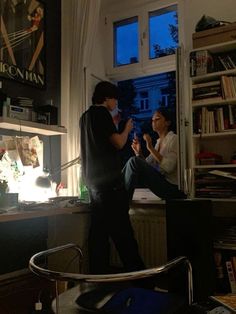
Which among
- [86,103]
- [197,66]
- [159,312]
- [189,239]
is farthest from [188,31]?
[159,312]

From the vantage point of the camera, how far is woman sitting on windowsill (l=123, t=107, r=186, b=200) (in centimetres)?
252

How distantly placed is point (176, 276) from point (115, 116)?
1.72m

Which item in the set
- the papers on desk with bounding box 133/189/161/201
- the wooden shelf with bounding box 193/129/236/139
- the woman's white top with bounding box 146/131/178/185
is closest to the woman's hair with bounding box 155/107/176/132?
the woman's white top with bounding box 146/131/178/185

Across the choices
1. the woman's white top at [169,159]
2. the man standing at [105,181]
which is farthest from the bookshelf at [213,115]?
the man standing at [105,181]

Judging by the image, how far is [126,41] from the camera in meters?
3.47

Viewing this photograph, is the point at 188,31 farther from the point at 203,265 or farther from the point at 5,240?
the point at 5,240

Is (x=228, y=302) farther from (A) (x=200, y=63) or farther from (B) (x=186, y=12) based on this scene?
(B) (x=186, y=12)

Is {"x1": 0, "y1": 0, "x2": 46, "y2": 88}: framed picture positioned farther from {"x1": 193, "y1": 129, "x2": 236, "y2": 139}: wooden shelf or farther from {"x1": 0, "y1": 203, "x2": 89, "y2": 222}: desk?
{"x1": 193, "y1": 129, "x2": 236, "y2": 139}: wooden shelf

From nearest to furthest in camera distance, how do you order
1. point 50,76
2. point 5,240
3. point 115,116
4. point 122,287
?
1. point 122,287
2. point 5,240
3. point 50,76
4. point 115,116

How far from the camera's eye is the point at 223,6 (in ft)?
9.23

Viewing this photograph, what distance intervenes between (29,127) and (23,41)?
743mm

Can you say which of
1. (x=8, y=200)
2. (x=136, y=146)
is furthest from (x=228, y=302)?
(x=136, y=146)

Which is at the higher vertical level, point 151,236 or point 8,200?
point 8,200

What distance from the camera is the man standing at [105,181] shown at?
210 centimetres
